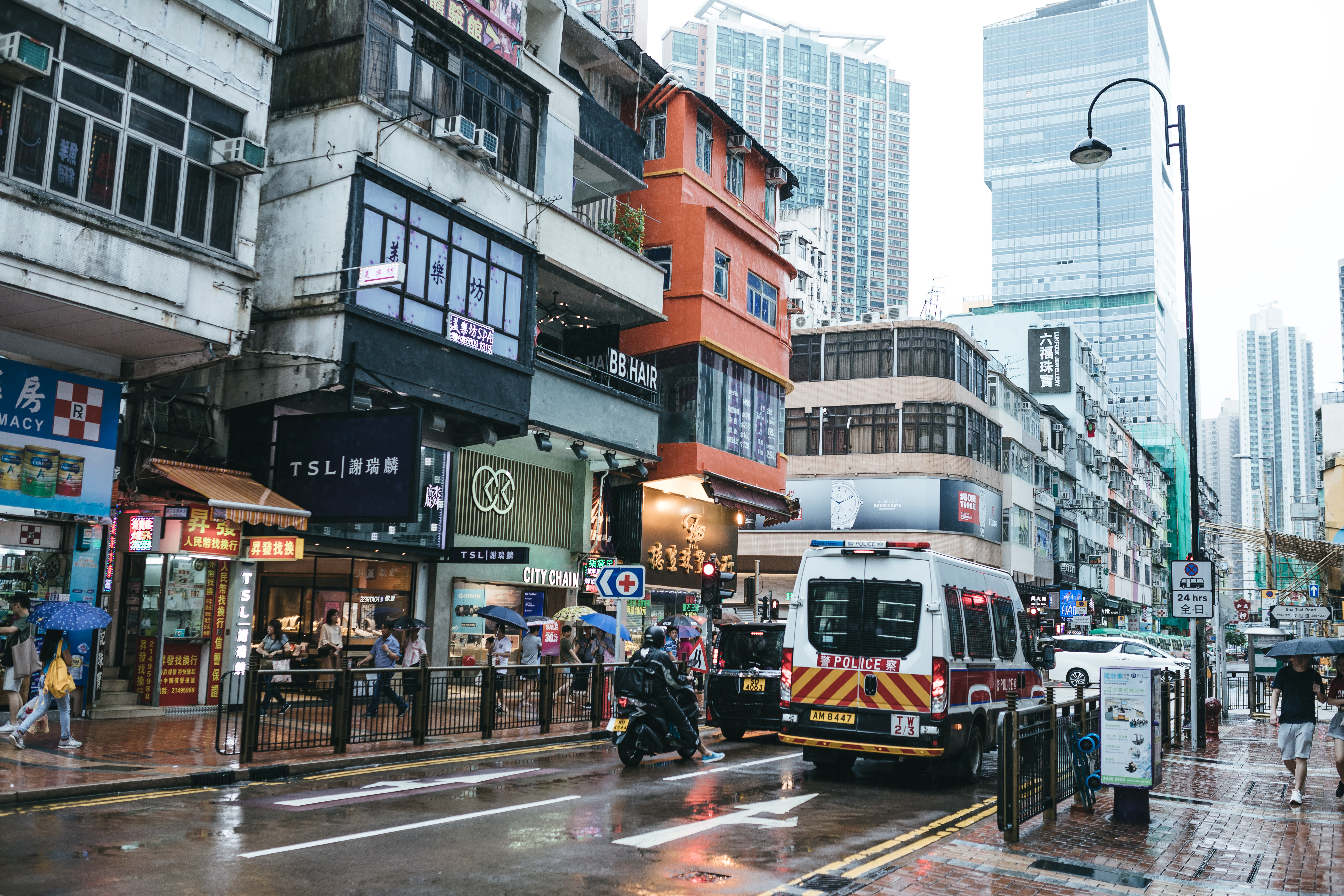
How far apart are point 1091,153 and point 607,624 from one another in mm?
11286

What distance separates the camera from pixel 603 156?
25562 mm

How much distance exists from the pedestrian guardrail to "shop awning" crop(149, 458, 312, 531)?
2419 mm

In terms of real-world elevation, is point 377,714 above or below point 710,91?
below

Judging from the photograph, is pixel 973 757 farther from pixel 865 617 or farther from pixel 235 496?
pixel 235 496

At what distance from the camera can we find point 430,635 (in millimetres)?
23234

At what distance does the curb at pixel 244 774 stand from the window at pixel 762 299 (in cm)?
1773

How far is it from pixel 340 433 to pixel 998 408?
41.4m

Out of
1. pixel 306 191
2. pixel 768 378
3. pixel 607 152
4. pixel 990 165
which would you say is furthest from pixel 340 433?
pixel 990 165

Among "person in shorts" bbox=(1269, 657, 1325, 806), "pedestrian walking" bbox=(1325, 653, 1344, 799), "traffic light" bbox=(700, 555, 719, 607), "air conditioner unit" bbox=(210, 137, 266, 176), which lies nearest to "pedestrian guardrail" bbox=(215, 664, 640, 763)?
"traffic light" bbox=(700, 555, 719, 607)

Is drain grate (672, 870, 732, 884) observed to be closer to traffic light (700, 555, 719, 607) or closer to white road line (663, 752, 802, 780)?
white road line (663, 752, 802, 780)

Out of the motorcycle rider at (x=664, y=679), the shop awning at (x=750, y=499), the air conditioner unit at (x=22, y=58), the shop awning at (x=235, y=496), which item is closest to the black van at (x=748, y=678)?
the motorcycle rider at (x=664, y=679)

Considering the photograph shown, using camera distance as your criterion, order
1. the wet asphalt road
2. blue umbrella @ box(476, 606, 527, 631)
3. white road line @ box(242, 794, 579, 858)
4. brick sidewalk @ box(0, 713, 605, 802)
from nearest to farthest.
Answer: the wet asphalt road < white road line @ box(242, 794, 579, 858) < brick sidewalk @ box(0, 713, 605, 802) < blue umbrella @ box(476, 606, 527, 631)

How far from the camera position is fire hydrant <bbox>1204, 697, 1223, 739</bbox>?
18.6m

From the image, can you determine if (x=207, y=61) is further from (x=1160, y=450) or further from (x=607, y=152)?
(x=1160, y=450)
